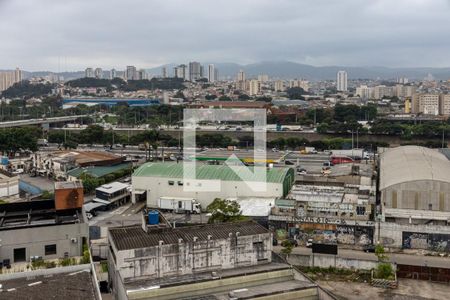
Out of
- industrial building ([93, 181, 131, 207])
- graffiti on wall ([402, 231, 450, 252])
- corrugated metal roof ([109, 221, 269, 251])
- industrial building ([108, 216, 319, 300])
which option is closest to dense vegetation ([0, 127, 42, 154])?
industrial building ([93, 181, 131, 207])

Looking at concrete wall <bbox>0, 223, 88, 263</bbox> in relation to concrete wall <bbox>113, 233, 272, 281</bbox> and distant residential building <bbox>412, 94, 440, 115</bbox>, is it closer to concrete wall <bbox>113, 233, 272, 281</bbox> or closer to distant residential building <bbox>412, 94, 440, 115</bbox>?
concrete wall <bbox>113, 233, 272, 281</bbox>

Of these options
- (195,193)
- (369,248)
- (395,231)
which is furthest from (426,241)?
(195,193)

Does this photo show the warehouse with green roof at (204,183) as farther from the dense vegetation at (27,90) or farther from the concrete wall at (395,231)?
the dense vegetation at (27,90)

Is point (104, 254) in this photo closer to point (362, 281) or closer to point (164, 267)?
point (164, 267)

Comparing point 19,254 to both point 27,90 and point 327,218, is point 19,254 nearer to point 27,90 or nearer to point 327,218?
point 327,218

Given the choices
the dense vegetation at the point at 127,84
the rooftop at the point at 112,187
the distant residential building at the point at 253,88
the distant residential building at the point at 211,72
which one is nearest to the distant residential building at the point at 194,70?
the distant residential building at the point at 211,72

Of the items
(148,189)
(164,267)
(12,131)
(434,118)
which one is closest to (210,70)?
(434,118)
